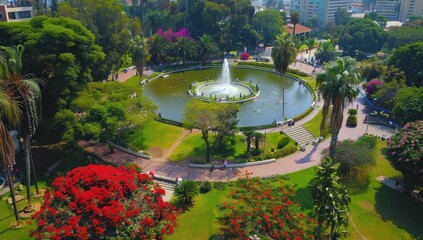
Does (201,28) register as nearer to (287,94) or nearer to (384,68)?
(287,94)

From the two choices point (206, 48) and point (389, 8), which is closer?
point (206, 48)

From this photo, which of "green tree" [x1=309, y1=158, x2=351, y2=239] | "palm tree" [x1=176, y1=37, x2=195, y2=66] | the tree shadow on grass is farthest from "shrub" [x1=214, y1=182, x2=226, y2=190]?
"palm tree" [x1=176, y1=37, x2=195, y2=66]

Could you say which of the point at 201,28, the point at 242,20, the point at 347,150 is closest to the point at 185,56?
the point at 201,28

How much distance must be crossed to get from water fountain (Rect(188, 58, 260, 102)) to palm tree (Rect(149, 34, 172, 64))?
699 inches

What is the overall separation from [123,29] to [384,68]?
5098 cm

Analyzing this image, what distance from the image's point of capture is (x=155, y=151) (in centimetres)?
4441

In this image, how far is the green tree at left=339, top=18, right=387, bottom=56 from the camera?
324ft

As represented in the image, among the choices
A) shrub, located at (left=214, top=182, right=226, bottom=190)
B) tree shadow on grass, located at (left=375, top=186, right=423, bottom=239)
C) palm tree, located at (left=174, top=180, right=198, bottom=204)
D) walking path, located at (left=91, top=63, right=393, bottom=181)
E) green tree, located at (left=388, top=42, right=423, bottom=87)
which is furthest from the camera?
green tree, located at (left=388, top=42, right=423, bottom=87)

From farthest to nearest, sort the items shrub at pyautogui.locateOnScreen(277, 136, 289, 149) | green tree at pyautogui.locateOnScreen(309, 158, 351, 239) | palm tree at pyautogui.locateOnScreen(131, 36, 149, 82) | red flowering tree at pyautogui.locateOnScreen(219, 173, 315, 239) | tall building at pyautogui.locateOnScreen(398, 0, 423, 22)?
1. tall building at pyautogui.locateOnScreen(398, 0, 423, 22)
2. palm tree at pyautogui.locateOnScreen(131, 36, 149, 82)
3. shrub at pyautogui.locateOnScreen(277, 136, 289, 149)
4. green tree at pyautogui.locateOnScreen(309, 158, 351, 239)
5. red flowering tree at pyautogui.locateOnScreen(219, 173, 315, 239)

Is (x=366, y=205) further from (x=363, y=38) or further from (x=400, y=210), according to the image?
(x=363, y=38)

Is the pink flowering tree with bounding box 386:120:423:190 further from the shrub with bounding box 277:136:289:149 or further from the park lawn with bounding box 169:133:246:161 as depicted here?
the park lawn with bounding box 169:133:246:161

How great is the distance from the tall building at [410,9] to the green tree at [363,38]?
8446 cm

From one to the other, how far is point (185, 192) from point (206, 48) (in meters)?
57.2

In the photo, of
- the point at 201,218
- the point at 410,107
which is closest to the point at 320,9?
the point at 410,107
